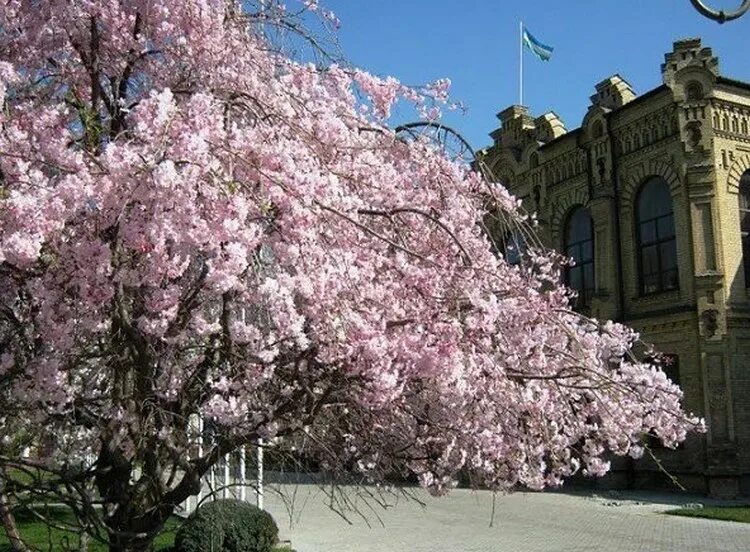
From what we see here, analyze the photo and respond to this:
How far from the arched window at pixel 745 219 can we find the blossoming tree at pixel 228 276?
2028 cm

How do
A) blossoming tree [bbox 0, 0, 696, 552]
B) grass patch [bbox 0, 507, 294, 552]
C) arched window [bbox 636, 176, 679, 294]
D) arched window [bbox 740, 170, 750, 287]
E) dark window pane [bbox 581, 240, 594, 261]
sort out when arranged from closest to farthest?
blossoming tree [bbox 0, 0, 696, 552] < grass patch [bbox 0, 507, 294, 552] < arched window [bbox 740, 170, 750, 287] < arched window [bbox 636, 176, 679, 294] < dark window pane [bbox 581, 240, 594, 261]

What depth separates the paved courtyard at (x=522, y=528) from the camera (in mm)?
15523

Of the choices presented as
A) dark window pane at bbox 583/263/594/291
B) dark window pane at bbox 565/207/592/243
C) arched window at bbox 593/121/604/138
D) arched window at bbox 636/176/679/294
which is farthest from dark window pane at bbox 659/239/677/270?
arched window at bbox 593/121/604/138

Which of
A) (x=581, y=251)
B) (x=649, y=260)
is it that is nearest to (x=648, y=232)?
(x=649, y=260)

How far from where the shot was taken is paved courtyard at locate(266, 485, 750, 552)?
15.5 metres

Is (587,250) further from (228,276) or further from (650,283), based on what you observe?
(228,276)

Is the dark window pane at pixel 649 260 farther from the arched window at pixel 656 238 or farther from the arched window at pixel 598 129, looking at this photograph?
the arched window at pixel 598 129

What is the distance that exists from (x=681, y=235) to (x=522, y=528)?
11385 millimetres

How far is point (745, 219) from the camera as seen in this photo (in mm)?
25578

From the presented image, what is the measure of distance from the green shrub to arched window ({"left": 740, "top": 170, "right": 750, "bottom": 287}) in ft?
59.8

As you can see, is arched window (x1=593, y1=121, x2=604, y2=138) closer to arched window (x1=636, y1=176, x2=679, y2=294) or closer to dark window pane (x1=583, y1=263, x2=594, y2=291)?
arched window (x1=636, y1=176, x2=679, y2=294)

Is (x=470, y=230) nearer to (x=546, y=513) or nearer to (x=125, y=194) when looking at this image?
(x=125, y=194)

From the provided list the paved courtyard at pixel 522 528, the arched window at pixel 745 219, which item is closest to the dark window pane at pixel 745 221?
the arched window at pixel 745 219

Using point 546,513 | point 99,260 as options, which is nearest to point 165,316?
point 99,260
